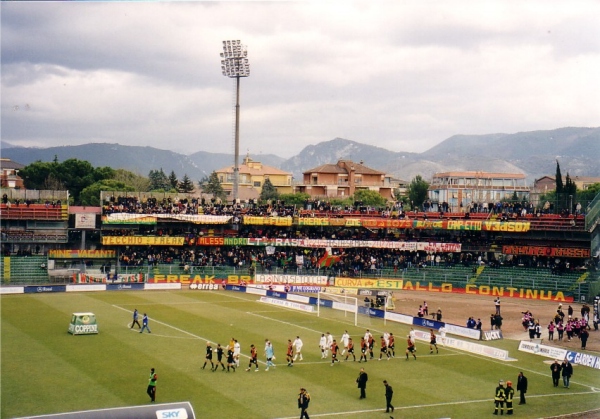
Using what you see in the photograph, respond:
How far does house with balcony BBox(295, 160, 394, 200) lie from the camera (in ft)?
559

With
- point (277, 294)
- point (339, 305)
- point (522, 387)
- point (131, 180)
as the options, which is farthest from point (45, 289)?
point (131, 180)

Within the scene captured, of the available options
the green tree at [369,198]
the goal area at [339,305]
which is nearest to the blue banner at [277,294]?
the goal area at [339,305]

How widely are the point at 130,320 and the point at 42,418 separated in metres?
29.2

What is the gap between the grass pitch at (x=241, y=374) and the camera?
2912 centimetres

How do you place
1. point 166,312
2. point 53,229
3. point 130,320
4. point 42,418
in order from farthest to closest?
point 53,229 < point 166,312 < point 130,320 < point 42,418

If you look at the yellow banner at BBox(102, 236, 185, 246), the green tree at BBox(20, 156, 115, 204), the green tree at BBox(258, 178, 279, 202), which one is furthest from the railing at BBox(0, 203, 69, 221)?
the green tree at BBox(258, 178, 279, 202)

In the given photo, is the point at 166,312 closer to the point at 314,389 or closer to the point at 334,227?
the point at 314,389

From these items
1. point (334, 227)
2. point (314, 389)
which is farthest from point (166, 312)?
point (334, 227)

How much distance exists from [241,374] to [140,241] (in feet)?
158

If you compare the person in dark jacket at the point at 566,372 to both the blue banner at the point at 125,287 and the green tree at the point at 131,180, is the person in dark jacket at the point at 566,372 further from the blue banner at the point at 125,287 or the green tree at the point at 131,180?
the green tree at the point at 131,180

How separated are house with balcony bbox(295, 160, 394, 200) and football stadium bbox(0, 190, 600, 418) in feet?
245

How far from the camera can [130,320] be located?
50.6 metres

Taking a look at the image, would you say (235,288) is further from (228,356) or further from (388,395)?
(388,395)

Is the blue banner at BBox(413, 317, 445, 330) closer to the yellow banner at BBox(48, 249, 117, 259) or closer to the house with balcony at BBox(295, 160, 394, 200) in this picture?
the yellow banner at BBox(48, 249, 117, 259)
